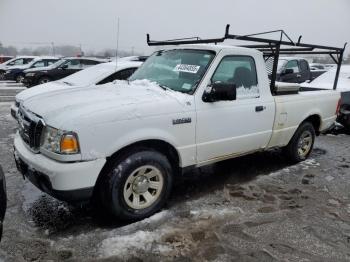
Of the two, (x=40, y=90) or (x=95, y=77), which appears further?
(x=95, y=77)

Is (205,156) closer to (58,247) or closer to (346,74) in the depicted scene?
(58,247)

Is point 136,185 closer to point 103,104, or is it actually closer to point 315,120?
point 103,104

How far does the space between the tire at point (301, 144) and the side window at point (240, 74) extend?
1.44 m

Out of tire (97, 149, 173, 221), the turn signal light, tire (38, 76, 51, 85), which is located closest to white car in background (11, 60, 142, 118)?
tire (97, 149, 173, 221)

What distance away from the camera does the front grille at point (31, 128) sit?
356 cm

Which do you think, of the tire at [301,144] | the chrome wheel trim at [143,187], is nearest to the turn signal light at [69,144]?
the chrome wheel trim at [143,187]

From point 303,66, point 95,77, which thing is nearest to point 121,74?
point 95,77

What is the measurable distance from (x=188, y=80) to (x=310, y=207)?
212cm

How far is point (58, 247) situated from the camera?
337cm

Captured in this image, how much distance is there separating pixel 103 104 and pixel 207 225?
1650 mm

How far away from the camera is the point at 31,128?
3.70 meters

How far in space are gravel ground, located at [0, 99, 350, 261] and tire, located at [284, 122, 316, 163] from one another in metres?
0.53

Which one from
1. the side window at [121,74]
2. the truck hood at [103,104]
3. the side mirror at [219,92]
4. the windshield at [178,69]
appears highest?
the windshield at [178,69]

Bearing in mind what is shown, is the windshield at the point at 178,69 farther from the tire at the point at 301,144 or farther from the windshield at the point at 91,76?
the windshield at the point at 91,76
